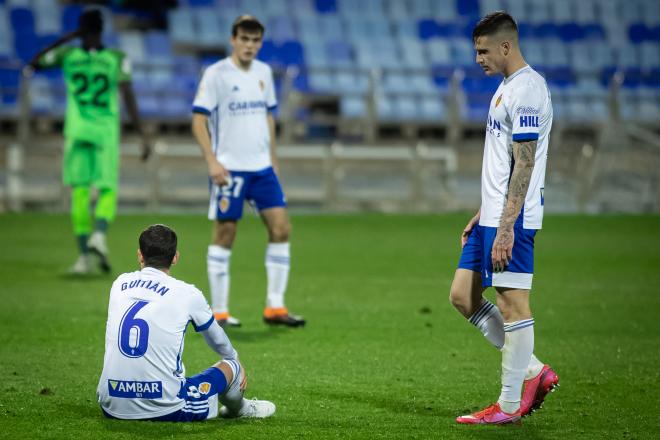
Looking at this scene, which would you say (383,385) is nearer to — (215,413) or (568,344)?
(215,413)

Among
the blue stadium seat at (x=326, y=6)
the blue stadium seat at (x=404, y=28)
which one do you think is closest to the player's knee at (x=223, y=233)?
the blue stadium seat at (x=404, y=28)

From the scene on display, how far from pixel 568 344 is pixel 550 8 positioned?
23.7m

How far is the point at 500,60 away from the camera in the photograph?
5488 mm

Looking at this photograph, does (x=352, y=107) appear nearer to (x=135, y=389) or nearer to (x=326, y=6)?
(x=326, y=6)

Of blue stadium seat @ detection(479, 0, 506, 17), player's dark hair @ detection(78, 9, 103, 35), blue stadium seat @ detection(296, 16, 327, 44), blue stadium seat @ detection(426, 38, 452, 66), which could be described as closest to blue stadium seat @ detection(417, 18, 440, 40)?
blue stadium seat @ detection(426, 38, 452, 66)

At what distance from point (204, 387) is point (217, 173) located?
10.2 feet

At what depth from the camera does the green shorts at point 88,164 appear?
11.1 meters

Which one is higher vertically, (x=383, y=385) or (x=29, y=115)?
(x=29, y=115)

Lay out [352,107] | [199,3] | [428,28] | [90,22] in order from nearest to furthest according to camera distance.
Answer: [90,22] < [352,107] < [199,3] < [428,28]

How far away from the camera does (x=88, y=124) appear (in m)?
11.2

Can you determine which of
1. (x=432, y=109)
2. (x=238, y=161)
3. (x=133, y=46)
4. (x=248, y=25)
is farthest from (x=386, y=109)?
(x=248, y=25)

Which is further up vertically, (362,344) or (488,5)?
(488,5)

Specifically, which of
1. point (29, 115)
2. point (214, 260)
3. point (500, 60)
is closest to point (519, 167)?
point (500, 60)

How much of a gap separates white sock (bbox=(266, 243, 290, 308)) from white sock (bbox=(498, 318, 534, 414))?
3.44m
